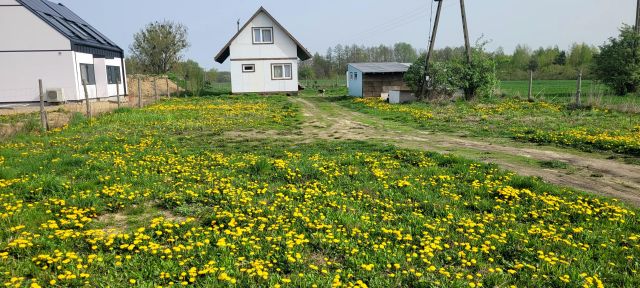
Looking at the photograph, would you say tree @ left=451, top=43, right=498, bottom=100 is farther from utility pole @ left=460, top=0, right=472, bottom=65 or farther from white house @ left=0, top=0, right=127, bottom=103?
white house @ left=0, top=0, right=127, bottom=103

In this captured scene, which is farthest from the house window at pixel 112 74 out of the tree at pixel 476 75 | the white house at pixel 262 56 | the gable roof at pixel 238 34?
the tree at pixel 476 75

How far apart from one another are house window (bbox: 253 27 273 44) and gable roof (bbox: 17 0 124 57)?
12101 mm

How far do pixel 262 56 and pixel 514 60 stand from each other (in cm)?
6682

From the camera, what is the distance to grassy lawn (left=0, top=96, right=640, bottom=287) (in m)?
4.43

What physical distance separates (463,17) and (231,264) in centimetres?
2481

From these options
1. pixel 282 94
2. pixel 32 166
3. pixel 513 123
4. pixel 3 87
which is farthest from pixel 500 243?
pixel 282 94

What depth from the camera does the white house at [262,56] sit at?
36750 millimetres

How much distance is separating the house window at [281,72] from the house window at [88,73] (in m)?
14.4

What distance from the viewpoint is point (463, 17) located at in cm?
2550

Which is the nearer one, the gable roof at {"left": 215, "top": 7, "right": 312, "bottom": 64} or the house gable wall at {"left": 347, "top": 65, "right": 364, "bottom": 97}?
the house gable wall at {"left": 347, "top": 65, "right": 364, "bottom": 97}

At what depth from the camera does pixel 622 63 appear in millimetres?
27906

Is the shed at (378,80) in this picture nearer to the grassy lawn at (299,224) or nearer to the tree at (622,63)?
the tree at (622,63)

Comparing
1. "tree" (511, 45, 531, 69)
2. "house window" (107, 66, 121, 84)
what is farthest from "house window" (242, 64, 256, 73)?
"tree" (511, 45, 531, 69)

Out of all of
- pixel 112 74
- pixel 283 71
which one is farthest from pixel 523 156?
pixel 112 74
